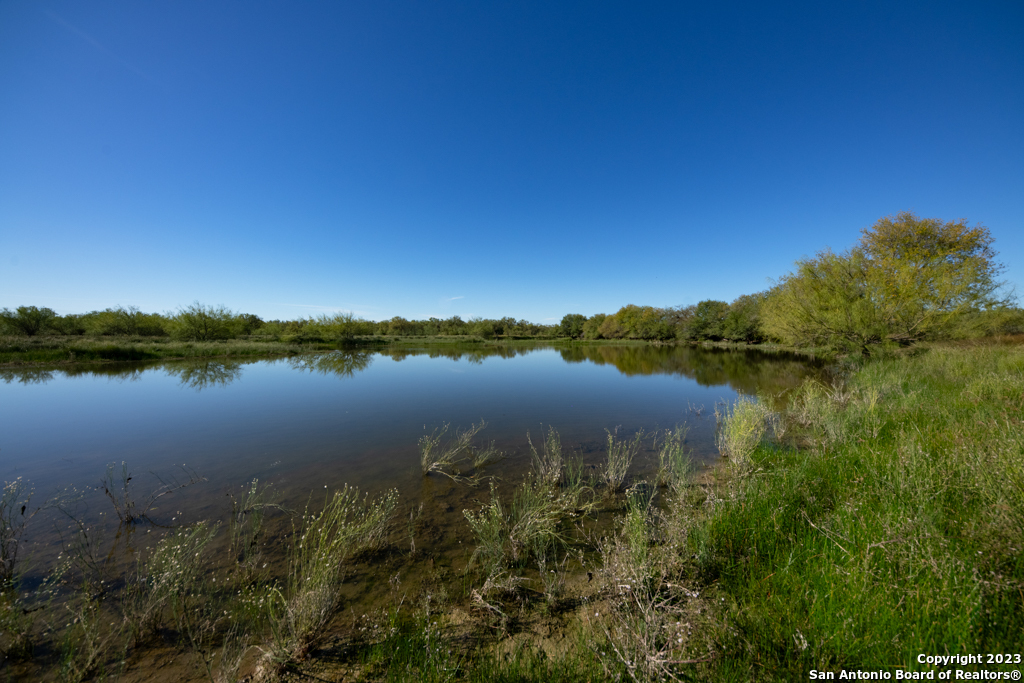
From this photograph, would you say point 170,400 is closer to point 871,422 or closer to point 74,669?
point 74,669

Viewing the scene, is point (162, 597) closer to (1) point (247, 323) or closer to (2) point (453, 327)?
(1) point (247, 323)

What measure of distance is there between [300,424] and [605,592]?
31.9ft

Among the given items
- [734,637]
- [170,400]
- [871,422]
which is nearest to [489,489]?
[734,637]

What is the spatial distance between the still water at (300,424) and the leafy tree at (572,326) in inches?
2545

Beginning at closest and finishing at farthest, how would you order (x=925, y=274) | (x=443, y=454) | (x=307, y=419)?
(x=443, y=454), (x=307, y=419), (x=925, y=274)

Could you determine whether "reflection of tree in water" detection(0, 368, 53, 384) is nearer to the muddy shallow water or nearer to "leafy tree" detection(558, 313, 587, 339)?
the muddy shallow water

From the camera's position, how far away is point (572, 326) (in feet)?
274

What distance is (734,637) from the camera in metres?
2.13

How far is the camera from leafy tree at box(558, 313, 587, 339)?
83250mm

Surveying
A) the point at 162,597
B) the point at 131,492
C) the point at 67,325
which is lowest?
the point at 131,492

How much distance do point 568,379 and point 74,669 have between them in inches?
674

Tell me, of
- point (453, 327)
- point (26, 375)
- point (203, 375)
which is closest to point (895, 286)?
point (203, 375)

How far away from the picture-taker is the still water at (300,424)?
19.8ft

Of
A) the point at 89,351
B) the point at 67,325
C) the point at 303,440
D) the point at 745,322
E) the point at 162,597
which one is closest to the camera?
the point at 162,597
